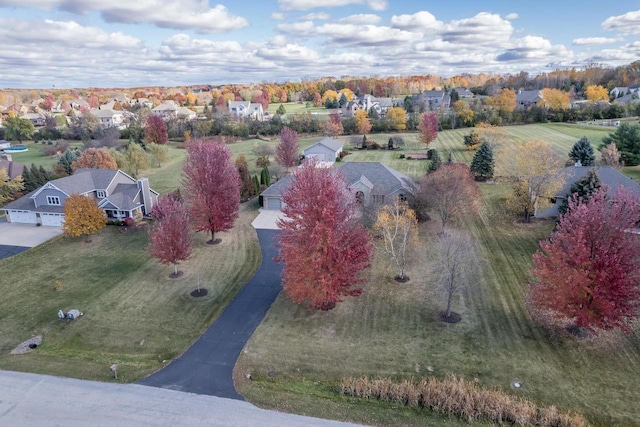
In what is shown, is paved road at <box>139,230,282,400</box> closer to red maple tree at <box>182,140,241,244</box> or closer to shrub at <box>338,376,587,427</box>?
shrub at <box>338,376,587,427</box>

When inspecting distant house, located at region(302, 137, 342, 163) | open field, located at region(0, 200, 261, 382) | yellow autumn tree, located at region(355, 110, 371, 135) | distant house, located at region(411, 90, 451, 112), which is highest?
distant house, located at region(411, 90, 451, 112)

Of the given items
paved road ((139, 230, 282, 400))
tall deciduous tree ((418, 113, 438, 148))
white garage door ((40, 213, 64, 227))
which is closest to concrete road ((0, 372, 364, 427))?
paved road ((139, 230, 282, 400))

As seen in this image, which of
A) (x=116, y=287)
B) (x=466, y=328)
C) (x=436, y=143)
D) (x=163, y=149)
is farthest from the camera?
(x=436, y=143)

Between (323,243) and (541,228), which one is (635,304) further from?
(541,228)

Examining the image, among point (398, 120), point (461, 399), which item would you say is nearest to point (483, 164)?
point (461, 399)

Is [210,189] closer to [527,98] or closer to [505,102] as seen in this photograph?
[505,102]

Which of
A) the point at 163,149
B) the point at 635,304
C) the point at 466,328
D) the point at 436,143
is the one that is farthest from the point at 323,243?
the point at 436,143
